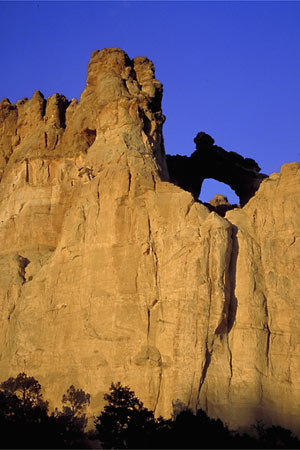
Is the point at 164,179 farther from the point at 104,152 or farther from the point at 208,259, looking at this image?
the point at 208,259

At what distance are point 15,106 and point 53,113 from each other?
17.7 feet

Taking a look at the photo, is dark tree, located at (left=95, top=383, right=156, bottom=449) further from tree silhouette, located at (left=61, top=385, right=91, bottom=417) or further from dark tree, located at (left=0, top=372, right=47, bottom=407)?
dark tree, located at (left=0, top=372, right=47, bottom=407)

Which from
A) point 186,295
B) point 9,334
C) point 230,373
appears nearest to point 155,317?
point 186,295

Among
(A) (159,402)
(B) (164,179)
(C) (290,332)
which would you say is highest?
(B) (164,179)

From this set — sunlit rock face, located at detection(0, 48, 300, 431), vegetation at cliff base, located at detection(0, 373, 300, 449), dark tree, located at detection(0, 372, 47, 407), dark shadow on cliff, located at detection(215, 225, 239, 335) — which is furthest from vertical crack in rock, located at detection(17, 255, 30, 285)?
dark shadow on cliff, located at detection(215, 225, 239, 335)

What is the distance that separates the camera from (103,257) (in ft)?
115

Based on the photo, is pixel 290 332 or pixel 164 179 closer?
pixel 290 332

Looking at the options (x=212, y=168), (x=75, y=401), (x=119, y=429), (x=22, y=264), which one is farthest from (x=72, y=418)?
(x=212, y=168)

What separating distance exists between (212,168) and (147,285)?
19.9 m

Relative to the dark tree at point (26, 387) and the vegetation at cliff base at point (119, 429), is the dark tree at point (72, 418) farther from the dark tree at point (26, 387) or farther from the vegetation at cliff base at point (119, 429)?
the dark tree at point (26, 387)

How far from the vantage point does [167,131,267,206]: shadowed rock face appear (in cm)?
5100

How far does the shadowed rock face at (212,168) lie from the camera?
51000 millimetres

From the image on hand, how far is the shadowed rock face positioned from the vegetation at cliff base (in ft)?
73.3

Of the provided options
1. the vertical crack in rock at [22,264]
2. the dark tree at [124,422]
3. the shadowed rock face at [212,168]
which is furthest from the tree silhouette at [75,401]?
the shadowed rock face at [212,168]
